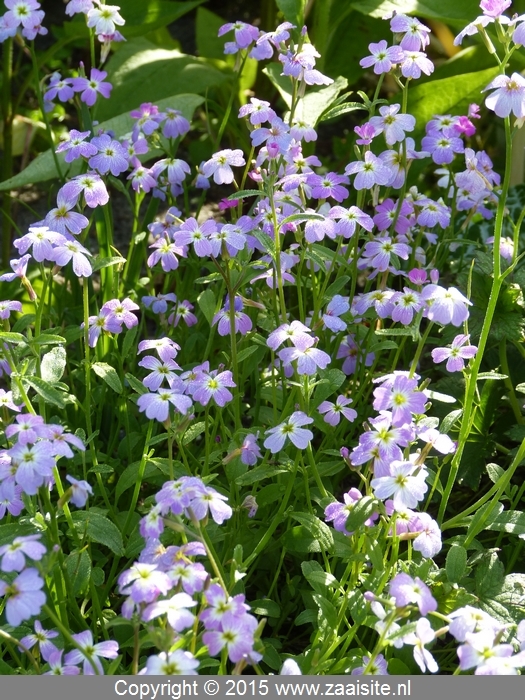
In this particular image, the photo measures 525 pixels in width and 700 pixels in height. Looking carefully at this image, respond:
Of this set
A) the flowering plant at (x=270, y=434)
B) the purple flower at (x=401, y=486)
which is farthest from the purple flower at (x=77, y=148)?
the purple flower at (x=401, y=486)

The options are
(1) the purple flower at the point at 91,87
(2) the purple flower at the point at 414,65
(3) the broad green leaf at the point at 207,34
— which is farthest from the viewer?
(3) the broad green leaf at the point at 207,34

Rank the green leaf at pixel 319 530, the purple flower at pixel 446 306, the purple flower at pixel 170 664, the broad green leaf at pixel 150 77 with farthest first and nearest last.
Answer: the broad green leaf at pixel 150 77 < the green leaf at pixel 319 530 < the purple flower at pixel 446 306 < the purple flower at pixel 170 664

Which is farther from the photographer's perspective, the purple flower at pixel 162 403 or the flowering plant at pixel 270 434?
the purple flower at pixel 162 403

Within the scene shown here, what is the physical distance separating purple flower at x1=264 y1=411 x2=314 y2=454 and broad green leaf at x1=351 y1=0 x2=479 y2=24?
3.74 ft

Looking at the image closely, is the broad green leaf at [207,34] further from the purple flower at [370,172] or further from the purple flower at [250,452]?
the purple flower at [250,452]

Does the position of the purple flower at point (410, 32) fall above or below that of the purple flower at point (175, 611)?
above

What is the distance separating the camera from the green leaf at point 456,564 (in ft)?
3.89

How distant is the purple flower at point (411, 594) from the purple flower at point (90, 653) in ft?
1.03

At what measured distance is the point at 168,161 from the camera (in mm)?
1624

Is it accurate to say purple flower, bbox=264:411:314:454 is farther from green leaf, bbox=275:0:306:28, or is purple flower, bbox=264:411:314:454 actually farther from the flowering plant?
green leaf, bbox=275:0:306:28

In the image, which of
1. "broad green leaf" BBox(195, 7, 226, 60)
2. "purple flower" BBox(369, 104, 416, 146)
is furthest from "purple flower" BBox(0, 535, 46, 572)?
"broad green leaf" BBox(195, 7, 226, 60)

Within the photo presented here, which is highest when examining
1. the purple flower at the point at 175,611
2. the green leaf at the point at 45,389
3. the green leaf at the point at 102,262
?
the green leaf at the point at 102,262

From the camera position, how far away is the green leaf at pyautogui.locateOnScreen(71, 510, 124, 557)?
3.99 ft

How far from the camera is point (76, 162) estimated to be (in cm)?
190
